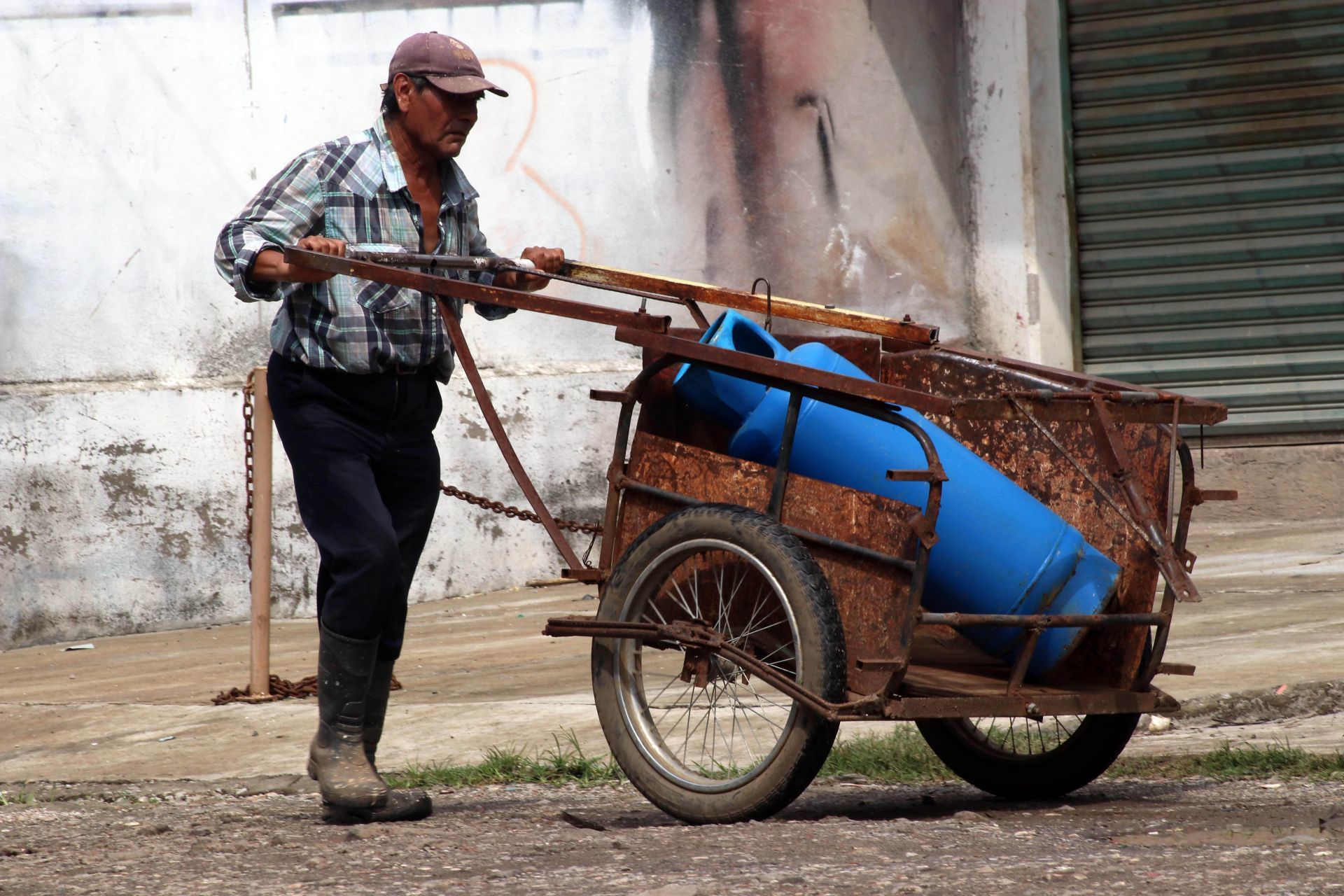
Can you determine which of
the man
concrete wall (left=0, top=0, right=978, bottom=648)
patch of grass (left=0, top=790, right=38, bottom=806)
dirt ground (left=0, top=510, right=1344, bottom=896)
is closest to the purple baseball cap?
the man

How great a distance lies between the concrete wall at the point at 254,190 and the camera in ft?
23.7

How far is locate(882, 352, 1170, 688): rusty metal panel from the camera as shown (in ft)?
11.3

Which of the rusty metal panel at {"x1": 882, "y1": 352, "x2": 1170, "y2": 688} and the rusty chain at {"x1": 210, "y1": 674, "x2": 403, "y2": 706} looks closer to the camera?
the rusty metal panel at {"x1": 882, "y1": 352, "x2": 1170, "y2": 688}

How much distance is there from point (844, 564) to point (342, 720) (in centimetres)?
123

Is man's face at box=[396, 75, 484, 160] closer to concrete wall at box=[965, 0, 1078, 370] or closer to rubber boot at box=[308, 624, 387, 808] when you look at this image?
rubber boot at box=[308, 624, 387, 808]

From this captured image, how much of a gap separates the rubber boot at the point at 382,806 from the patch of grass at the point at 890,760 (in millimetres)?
1090

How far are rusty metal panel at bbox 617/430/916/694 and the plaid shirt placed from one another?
549 mm

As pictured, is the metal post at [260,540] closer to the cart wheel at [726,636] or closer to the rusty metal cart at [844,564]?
the rusty metal cart at [844,564]

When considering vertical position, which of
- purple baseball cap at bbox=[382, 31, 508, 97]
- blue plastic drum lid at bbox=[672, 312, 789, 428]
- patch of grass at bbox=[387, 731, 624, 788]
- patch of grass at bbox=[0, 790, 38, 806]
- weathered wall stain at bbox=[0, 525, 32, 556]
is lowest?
patch of grass at bbox=[0, 790, 38, 806]

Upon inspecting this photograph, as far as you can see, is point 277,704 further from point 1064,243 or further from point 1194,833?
point 1064,243

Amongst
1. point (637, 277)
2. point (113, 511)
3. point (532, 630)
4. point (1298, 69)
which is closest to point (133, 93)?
point (113, 511)

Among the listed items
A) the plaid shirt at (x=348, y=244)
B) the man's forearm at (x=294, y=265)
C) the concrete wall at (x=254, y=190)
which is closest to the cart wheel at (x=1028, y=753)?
the plaid shirt at (x=348, y=244)

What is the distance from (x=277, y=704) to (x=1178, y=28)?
224 inches

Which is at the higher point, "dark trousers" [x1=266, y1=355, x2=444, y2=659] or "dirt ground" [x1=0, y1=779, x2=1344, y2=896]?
"dark trousers" [x1=266, y1=355, x2=444, y2=659]
